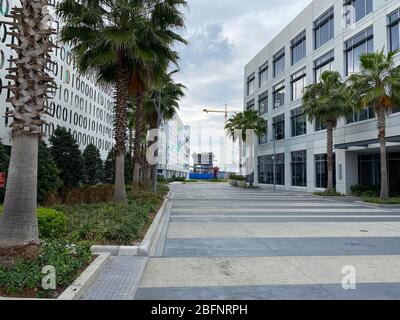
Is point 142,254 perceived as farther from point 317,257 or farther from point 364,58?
point 364,58

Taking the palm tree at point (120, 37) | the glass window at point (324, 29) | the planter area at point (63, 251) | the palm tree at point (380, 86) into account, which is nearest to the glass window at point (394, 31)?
the palm tree at point (380, 86)

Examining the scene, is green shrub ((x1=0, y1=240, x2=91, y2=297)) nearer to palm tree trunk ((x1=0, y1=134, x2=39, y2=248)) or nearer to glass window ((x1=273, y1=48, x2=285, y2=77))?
palm tree trunk ((x1=0, y1=134, x2=39, y2=248))

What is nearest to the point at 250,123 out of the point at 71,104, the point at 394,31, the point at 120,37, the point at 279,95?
the point at 279,95

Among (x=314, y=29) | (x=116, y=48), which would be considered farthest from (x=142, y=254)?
(x=314, y=29)

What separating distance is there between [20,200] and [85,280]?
2.18 metres

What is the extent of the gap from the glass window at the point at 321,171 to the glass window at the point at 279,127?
957cm

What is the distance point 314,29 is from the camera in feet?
129

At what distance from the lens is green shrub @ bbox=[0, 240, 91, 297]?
18.3 feet

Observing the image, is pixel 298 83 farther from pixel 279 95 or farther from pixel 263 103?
pixel 263 103

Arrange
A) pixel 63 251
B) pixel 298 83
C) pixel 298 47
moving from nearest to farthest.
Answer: pixel 63 251, pixel 298 83, pixel 298 47

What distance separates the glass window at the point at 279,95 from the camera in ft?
154

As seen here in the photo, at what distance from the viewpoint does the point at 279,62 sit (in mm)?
49188

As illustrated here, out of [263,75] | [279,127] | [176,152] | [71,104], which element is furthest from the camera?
[176,152]

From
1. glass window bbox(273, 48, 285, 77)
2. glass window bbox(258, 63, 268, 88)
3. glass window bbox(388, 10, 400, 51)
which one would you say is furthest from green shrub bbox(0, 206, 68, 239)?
glass window bbox(258, 63, 268, 88)
